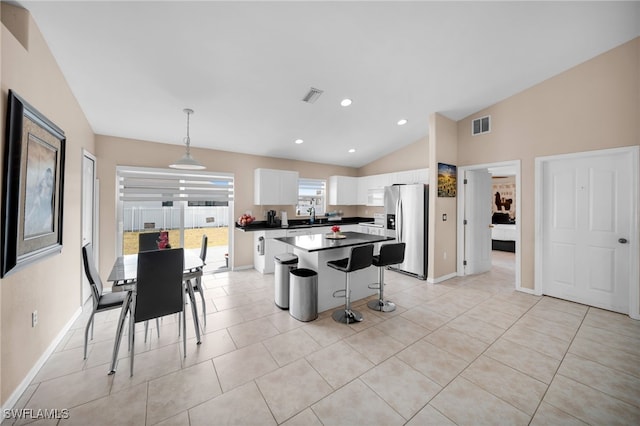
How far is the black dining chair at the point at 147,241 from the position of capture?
3205 mm

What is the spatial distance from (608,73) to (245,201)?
597 centimetres

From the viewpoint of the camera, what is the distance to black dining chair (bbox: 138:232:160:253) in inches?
126

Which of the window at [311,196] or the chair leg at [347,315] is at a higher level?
the window at [311,196]

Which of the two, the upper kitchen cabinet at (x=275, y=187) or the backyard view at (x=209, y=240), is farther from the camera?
the upper kitchen cabinet at (x=275, y=187)

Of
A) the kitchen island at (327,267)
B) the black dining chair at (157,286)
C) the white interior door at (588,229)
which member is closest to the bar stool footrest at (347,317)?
the kitchen island at (327,267)

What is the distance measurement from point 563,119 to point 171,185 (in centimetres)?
639

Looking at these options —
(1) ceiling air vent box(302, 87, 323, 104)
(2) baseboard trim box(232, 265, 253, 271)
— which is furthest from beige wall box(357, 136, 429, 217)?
(2) baseboard trim box(232, 265, 253, 271)

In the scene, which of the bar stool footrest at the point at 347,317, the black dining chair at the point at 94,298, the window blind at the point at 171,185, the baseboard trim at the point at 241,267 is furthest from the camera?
the baseboard trim at the point at 241,267

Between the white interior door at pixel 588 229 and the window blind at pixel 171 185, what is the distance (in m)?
5.63

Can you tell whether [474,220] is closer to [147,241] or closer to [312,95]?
[312,95]

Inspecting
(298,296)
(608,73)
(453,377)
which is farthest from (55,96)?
(608,73)

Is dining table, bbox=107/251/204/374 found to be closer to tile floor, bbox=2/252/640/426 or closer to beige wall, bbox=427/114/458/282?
tile floor, bbox=2/252/640/426

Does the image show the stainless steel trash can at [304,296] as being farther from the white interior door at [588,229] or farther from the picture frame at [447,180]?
the white interior door at [588,229]

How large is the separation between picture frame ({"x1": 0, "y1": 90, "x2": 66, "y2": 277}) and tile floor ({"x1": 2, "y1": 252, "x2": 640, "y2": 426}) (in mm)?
1062
